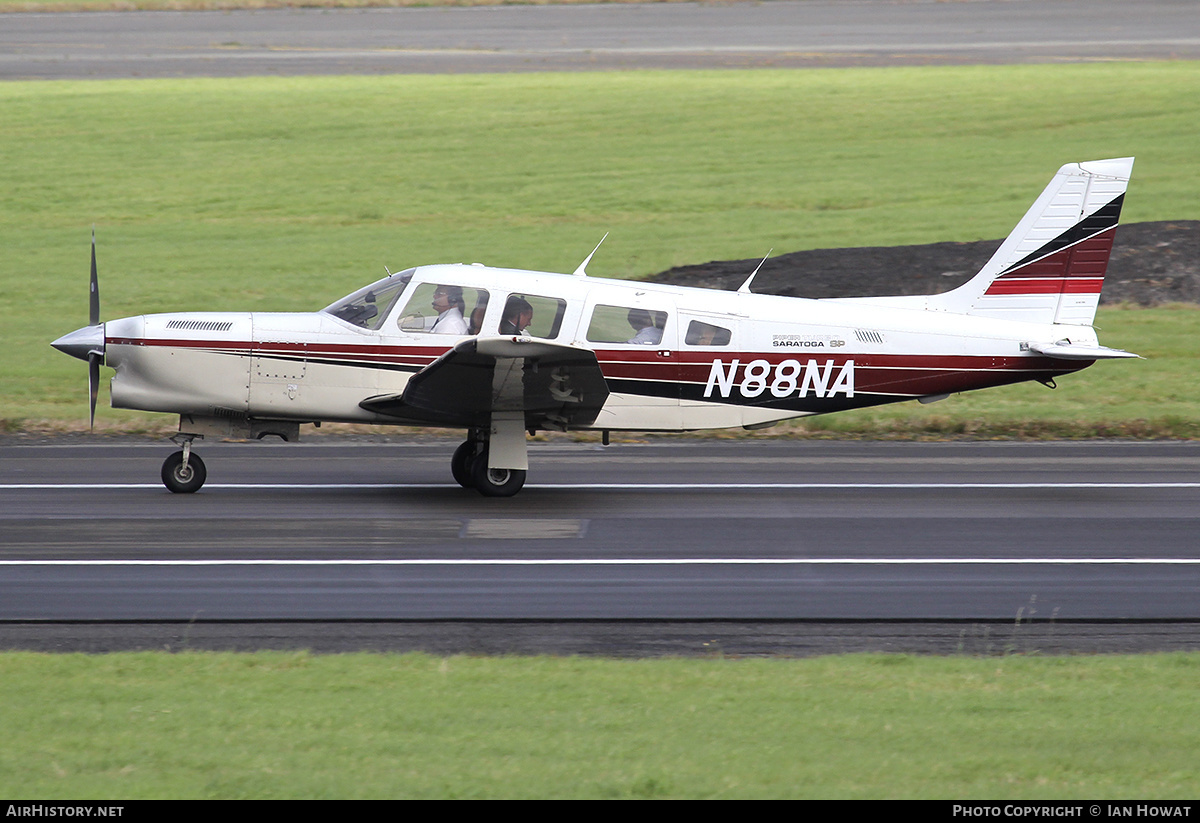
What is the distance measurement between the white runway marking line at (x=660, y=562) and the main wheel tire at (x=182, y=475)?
8.89 ft

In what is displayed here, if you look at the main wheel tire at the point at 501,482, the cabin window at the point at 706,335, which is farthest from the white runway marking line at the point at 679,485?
the cabin window at the point at 706,335

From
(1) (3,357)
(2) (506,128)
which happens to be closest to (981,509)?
(1) (3,357)

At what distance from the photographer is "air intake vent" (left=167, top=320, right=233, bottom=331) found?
43.0ft

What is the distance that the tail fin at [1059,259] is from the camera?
1410cm

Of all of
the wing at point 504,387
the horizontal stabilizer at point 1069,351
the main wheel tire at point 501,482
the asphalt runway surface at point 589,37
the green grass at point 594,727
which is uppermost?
the asphalt runway surface at point 589,37

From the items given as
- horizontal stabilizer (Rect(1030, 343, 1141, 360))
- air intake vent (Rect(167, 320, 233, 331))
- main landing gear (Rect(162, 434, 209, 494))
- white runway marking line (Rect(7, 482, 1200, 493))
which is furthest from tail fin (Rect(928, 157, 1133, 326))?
main landing gear (Rect(162, 434, 209, 494))

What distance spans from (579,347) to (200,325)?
3658mm

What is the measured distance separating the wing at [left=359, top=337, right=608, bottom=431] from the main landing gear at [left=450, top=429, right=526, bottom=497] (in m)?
0.36

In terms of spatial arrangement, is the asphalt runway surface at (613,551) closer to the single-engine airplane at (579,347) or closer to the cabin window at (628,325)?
the single-engine airplane at (579,347)

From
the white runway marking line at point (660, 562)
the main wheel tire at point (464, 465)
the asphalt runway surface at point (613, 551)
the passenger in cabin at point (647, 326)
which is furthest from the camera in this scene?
the main wheel tire at point (464, 465)

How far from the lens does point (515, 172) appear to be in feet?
103

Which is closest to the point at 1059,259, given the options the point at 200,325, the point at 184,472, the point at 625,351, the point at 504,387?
the point at 625,351

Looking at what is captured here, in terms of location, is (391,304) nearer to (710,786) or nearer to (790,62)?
(710,786)

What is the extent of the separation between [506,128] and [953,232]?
12.2 meters
